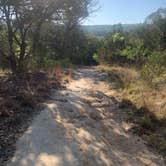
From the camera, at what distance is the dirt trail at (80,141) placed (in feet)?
16.0

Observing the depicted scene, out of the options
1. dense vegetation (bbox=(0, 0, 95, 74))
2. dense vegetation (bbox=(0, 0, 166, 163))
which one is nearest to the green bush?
dense vegetation (bbox=(0, 0, 166, 163))

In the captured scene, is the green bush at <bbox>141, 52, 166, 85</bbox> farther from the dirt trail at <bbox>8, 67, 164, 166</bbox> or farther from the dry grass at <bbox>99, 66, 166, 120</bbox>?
the dirt trail at <bbox>8, 67, 164, 166</bbox>

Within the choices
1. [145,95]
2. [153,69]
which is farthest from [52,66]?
[145,95]

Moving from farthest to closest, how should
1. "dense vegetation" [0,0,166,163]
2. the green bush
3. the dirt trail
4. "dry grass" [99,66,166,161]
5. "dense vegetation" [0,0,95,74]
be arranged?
"dense vegetation" [0,0,95,74] → the green bush → "dense vegetation" [0,0,166,163] → "dry grass" [99,66,166,161] → the dirt trail

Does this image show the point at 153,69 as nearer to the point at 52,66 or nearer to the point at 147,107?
the point at 147,107

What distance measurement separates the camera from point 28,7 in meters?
13.2

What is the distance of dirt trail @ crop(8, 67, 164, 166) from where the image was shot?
4879mm

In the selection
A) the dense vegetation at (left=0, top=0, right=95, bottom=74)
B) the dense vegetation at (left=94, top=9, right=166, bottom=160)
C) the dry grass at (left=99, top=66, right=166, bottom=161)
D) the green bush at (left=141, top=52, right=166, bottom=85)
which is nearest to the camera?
the dry grass at (left=99, top=66, right=166, bottom=161)

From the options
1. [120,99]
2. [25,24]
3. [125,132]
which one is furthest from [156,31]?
[125,132]

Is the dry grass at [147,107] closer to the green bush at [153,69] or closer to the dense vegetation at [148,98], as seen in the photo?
the dense vegetation at [148,98]

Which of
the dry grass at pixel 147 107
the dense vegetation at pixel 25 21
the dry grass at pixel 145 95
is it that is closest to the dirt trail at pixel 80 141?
the dry grass at pixel 147 107

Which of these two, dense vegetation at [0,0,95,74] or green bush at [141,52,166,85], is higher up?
dense vegetation at [0,0,95,74]

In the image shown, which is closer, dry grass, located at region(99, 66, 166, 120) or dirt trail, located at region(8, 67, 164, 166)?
dirt trail, located at region(8, 67, 164, 166)

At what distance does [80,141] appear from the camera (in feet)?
18.7
